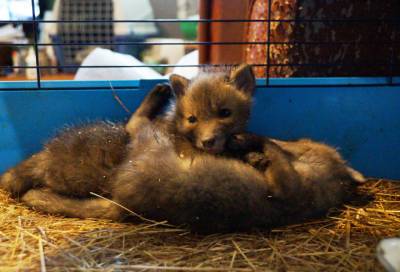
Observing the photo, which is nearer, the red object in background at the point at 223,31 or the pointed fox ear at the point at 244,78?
the pointed fox ear at the point at 244,78

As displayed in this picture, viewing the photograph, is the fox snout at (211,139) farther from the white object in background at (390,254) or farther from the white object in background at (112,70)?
the white object in background at (112,70)

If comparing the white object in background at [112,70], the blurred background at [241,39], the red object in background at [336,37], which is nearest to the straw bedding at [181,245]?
the blurred background at [241,39]

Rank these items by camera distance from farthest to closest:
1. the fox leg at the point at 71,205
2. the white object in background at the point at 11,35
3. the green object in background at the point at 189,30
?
1. the green object in background at the point at 189,30
2. the white object in background at the point at 11,35
3. the fox leg at the point at 71,205

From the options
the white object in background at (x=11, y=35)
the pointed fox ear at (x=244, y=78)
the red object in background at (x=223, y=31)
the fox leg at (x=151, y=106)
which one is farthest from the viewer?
the white object in background at (x=11, y=35)

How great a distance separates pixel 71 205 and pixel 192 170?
26.5 inches

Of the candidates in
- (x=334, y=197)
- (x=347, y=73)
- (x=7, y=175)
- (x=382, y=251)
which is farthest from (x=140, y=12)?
(x=382, y=251)

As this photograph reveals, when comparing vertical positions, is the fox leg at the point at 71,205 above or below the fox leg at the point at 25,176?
below

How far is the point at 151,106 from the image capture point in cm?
251

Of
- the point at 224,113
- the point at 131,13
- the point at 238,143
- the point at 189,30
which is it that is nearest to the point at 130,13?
the point at 131,13

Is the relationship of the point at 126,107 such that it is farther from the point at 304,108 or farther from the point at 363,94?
the point at 363,94

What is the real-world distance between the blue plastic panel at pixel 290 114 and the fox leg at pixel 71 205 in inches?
17.7

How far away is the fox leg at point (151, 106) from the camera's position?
8.09ft

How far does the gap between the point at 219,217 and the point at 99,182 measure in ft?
2.14

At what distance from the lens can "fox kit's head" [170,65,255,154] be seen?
2.05 m
